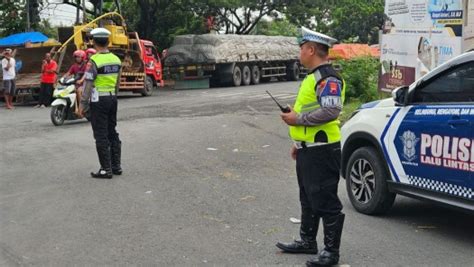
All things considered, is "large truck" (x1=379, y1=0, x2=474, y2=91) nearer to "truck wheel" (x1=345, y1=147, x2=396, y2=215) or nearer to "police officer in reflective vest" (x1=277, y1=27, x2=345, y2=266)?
"truck wheel" (x1=345, y1=147, x2=396, y2=215)

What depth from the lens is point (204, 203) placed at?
6844 mm

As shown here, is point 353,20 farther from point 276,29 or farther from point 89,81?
point 89,81

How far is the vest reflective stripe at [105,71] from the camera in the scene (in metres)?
8.31

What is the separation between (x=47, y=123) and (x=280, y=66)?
20587 millimetres

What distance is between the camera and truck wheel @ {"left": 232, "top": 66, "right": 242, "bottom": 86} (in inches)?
1137

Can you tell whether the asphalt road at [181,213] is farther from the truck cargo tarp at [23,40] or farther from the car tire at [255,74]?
the car tire at [255,74]

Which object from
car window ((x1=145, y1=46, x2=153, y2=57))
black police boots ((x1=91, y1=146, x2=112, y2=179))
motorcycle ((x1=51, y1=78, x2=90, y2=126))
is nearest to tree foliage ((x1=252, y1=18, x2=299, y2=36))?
car window ((x1=145, y1=46, x2=153, y2=57))

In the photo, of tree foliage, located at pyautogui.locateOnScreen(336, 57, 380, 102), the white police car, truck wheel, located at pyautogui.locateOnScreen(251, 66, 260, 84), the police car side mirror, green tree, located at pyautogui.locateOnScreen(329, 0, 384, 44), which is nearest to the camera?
the white police car

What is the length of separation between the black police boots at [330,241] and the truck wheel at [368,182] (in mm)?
1525

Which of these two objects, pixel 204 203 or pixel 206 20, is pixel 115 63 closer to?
pixel 204 203

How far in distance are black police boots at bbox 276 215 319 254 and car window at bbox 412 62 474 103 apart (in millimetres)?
1704

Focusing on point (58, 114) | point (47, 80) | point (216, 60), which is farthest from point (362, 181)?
point (216, 60)

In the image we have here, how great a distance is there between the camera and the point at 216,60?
27.5 meters

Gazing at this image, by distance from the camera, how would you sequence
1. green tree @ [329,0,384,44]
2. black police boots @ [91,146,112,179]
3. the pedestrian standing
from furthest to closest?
green tree @ [329,0,384,44]
the pedestrian standing
black police boots @ [91,146,112,179]
